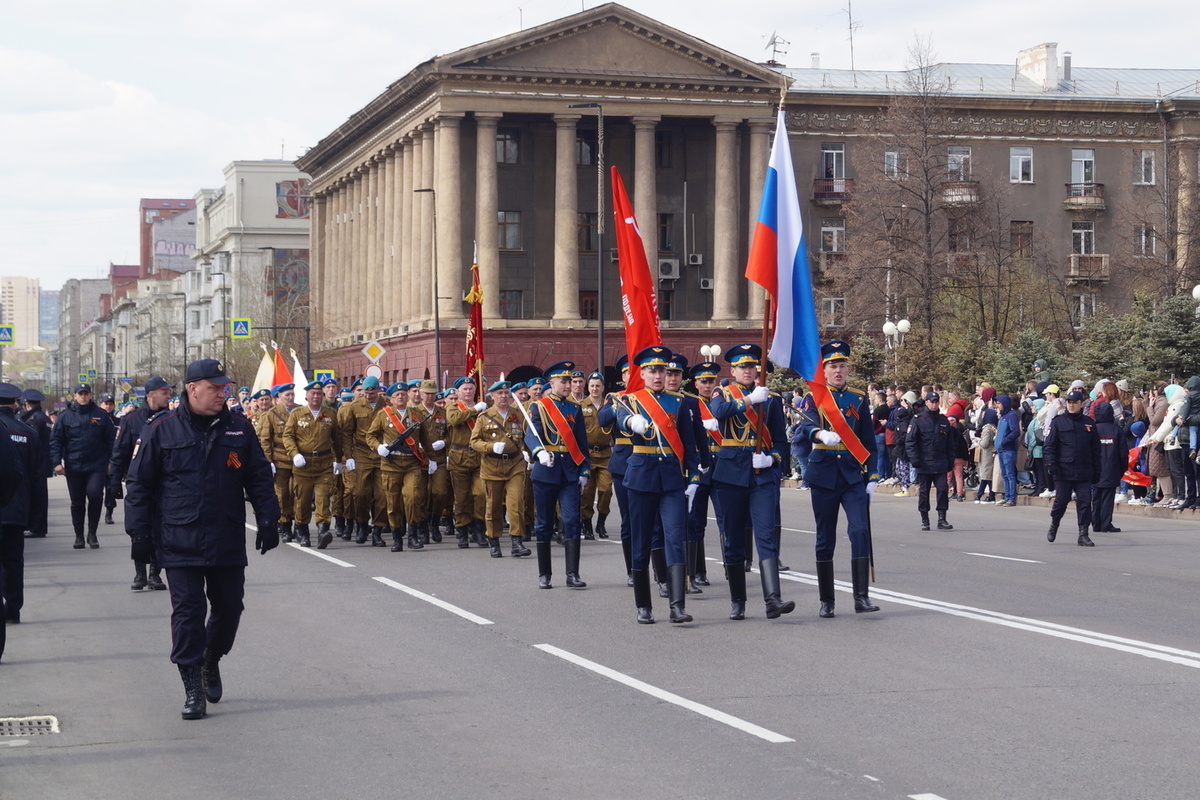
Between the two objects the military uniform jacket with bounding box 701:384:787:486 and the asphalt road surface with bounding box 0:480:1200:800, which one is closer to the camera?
the asphalt road surface with bounding box 0:480:1200:800

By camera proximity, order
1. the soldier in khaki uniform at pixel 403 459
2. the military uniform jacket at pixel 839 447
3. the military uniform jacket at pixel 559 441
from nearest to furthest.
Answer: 1. the military uniform jacket at pixel 839 447
2. the military uniform jacket at pixel 559 441
3. the soldier in khaki uniform at pixel 403 459

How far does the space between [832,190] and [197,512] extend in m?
63.9

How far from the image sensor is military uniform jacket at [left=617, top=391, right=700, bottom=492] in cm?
1229

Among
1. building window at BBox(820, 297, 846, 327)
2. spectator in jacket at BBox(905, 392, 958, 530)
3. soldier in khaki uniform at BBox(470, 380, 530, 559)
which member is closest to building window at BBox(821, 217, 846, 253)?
building window at BBox(820, 297, 846, 327)

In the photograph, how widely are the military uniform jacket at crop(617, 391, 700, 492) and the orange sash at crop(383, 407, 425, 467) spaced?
7736mm

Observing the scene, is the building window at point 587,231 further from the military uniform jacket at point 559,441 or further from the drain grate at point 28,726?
the drain grate at point 28,726

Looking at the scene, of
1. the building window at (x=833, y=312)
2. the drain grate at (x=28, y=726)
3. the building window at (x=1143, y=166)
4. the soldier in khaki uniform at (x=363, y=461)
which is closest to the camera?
the drain grate at (x=28, y=726)

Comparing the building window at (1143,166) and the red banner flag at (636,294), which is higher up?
the building window at (1143,166)

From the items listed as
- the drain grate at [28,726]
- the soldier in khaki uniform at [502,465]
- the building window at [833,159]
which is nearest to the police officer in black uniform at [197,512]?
the drain grate at [28,726]

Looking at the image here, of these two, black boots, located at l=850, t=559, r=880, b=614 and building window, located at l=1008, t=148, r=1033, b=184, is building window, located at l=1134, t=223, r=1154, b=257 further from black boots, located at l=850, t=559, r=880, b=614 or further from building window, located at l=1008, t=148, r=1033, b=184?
black boots, located at l=850, t=559, r=880, b=614

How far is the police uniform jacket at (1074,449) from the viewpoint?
19688 mm

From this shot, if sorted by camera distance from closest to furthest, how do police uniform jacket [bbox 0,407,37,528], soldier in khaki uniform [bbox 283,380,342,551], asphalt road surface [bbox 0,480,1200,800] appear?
1. asphalt road surface [bbox 0,480,1200,800]
2. police uniform jacket [bbox 0,407,37,528]
3. soldier in khaki uniform [bbox 283,380,342,551]

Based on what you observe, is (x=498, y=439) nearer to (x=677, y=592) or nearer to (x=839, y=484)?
(x=677, y=592)

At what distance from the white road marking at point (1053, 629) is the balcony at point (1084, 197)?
6202 cm
